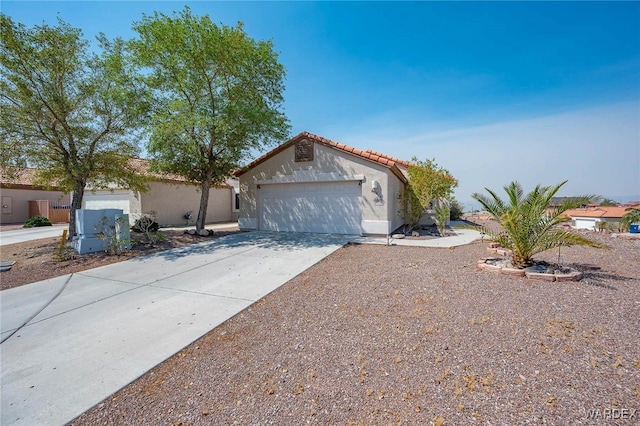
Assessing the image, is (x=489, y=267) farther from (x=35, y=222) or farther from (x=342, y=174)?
(x=35, y=222)

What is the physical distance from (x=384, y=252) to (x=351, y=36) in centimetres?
815

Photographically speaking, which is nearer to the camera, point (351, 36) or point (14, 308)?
point (14, 308)

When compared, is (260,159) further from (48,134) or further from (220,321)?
(220,321)

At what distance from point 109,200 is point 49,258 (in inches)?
423

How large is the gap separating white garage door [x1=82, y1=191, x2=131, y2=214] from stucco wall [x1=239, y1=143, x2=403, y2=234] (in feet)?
27.7

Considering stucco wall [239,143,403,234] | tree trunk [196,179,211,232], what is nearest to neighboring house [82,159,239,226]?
tree trunk [196,179,211,232]

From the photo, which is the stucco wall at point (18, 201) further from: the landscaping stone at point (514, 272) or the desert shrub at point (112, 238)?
the landscaping stone at point (514, 272)

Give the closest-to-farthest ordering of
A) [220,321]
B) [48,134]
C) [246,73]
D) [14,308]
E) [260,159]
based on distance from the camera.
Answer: [220,321] < [14,308] < [48,134] < [246,73] < [260,159]

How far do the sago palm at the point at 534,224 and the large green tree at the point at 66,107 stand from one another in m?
12.8

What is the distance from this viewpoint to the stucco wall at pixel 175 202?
52.3 feet

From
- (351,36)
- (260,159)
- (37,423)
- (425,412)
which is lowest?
(37,423)

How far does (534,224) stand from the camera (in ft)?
19.4

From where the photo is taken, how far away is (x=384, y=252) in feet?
28.5

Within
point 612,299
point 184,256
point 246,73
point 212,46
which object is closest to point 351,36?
point 246,73
